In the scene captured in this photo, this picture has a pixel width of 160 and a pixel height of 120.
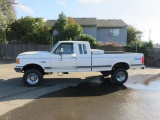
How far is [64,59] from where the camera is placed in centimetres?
1100

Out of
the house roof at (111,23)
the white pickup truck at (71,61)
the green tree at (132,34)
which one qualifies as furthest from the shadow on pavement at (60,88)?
the green tree at (132,34)

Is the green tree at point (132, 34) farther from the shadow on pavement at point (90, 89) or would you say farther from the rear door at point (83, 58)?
the rear door at point (83, 58)

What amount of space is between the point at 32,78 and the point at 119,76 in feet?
13.6

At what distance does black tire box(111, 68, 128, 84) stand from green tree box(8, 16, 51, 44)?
51.9 ft

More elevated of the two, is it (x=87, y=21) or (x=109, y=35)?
(x=87, y=21)

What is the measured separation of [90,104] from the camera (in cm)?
793

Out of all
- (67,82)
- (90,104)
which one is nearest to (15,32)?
(67,82)

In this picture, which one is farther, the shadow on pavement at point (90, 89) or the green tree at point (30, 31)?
the green tree at point (30, 31)

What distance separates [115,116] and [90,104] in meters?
1.37

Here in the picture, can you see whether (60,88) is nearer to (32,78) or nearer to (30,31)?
(32,78)

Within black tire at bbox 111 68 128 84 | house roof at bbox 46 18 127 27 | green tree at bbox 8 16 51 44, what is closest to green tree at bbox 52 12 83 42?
green tree at bbox 8 16 51 44

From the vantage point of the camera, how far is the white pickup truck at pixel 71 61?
10.7m

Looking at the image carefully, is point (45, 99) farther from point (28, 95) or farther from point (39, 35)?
point (39, 35)

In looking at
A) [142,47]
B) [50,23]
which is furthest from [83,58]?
[50,23]
